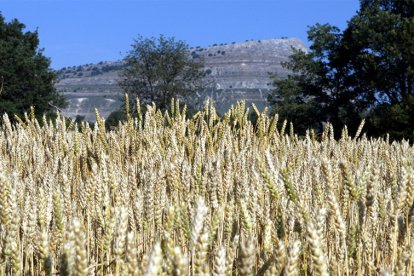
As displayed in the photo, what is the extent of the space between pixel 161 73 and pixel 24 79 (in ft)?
73.4

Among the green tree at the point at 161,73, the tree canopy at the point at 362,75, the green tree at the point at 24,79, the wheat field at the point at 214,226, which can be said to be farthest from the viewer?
the green tree at the point at 161,73

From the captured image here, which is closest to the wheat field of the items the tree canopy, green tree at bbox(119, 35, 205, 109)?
the tree canopy

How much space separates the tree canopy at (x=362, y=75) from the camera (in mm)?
32938

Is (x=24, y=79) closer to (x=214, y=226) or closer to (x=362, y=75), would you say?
(x=362, y=75)

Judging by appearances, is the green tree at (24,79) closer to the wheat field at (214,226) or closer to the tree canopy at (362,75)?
the tree canopy at (362,75)

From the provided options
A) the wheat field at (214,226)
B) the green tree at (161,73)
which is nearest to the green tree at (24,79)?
the green tree at (161,73)

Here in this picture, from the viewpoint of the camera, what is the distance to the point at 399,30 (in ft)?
111

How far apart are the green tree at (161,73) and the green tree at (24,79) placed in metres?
16.3

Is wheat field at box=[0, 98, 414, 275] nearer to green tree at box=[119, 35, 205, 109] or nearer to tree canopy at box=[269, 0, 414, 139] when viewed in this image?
tree canopy at box=[269, 0, 414, 139]

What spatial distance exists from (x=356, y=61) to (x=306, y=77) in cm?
1181

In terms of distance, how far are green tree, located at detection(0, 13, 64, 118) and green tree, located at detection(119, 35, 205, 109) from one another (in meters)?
16.3

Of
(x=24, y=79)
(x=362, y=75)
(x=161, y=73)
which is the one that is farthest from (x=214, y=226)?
(x=161, y=73)

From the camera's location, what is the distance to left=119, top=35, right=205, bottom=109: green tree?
2362 inches

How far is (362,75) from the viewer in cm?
3697
